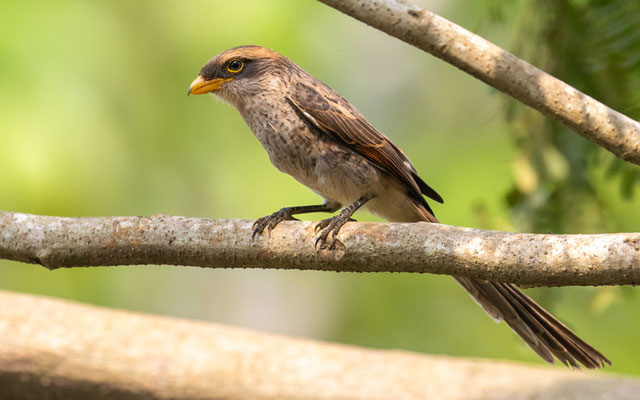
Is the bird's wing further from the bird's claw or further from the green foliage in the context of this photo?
the green foliage

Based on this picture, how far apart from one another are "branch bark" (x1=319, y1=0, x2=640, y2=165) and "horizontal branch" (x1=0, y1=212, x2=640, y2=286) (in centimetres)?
62

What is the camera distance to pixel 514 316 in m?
3.06

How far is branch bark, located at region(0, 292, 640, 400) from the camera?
13.4 ft

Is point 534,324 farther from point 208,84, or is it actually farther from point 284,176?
point 284,176

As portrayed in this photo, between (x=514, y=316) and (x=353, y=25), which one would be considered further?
(x=353, y=25)

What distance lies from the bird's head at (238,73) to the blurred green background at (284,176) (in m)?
1.05

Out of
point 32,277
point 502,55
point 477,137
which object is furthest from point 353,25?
point 502,55

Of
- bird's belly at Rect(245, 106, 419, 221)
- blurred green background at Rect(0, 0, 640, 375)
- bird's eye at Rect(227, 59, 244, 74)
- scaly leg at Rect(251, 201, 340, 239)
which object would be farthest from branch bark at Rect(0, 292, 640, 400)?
bird's eye at Rect(227, 59, 244, 74)

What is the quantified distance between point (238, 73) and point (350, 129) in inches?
24.7

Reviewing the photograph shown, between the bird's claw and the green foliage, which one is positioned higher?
the green foliage

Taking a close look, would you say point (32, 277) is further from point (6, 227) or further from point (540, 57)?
point (540, 57)

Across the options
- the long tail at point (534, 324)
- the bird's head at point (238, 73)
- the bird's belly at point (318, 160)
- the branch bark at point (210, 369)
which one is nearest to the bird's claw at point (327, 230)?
the bird's belly at point (318, 160)

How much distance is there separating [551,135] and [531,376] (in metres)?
1.34

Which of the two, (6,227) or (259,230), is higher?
(259,230)
